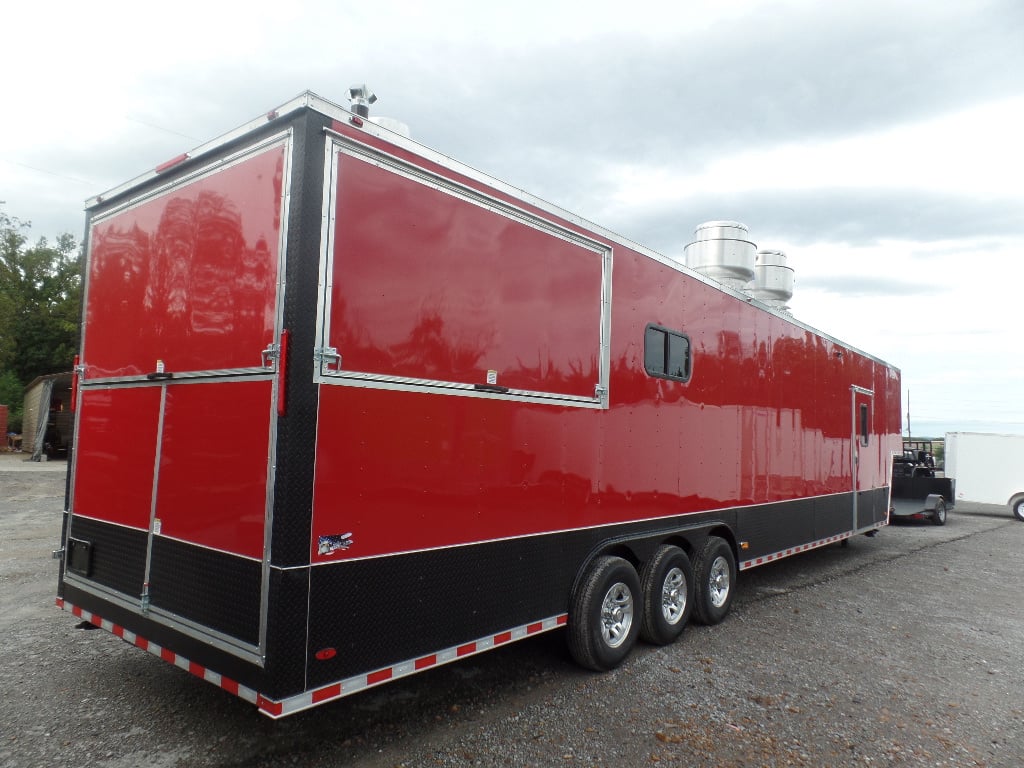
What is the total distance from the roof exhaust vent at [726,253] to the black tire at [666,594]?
363cm

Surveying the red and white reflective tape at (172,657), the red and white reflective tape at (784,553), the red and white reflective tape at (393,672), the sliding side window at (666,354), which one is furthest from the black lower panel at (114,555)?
the red and white reflective tape at (784,553)

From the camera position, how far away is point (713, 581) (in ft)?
21.4

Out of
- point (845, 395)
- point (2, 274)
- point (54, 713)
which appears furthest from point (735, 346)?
point (2, 274)

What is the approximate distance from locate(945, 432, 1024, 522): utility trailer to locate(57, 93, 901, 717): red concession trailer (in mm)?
17429

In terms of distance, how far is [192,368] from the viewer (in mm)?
3805

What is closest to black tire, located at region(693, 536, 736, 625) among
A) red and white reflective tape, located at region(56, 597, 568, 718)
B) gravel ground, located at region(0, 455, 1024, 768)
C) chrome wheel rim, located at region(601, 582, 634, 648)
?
gravel ground, located at region(0, 455, 1024, 768)

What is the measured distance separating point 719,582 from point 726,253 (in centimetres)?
378

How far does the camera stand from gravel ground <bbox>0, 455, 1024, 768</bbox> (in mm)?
3793

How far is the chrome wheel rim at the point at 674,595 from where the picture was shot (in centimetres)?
576

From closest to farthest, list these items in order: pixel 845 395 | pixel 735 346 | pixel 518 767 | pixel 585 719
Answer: pixel 518 767 → pixel 585 719 → pixel 735 346 → pixel 845 395

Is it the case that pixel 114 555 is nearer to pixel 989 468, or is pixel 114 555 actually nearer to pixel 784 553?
pixel 784 553

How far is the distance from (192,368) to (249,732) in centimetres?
211

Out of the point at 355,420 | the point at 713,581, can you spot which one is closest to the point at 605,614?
the point at 713,581

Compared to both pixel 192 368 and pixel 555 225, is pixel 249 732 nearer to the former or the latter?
pixel 192 368
